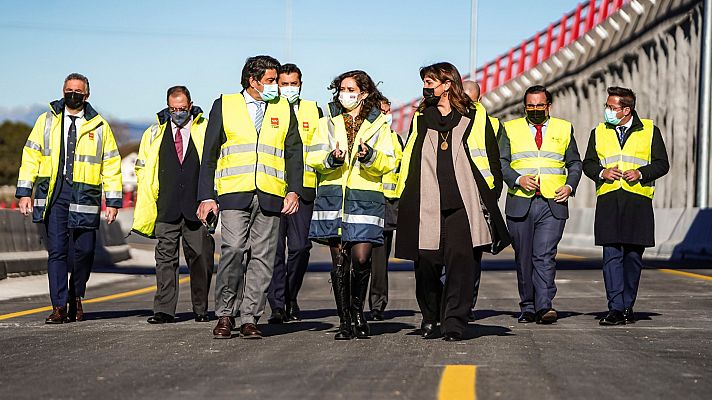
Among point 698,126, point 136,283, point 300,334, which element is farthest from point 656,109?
point 300,334

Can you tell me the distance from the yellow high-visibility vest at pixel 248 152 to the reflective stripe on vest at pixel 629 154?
10.00 feet

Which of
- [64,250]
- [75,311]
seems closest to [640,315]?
[75,311]

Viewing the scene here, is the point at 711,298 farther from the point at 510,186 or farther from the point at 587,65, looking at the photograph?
the point at 587,65

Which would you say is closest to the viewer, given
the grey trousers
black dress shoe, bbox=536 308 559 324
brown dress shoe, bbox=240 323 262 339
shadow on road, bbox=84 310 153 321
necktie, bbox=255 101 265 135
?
brown dress shoe, bbox=240 323 262 339

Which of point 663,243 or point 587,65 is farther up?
point 587,65

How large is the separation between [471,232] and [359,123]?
106 centimetres

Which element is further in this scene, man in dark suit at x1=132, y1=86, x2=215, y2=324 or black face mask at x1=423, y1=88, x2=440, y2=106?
man in dark suit at x1=132, y1=86, x2=215, y2=324

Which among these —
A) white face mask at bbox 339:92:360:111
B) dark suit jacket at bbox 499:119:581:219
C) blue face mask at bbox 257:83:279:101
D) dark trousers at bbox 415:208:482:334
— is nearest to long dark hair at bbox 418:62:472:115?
white face mask at bbox 339:92:360:111

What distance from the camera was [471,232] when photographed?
10.1 metres

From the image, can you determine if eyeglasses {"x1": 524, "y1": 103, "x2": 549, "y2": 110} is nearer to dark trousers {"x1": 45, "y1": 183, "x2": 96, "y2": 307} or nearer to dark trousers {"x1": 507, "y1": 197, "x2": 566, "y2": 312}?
dark trousers {"x1": 507, "y1": 197, "x2": 566, "y2": 312}

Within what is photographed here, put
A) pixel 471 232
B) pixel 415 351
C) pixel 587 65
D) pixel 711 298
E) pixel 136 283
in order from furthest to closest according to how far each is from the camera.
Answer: pixel 587 65
pixel 136 283
pixel 711 298
pixel 471 232
pixel 415 351

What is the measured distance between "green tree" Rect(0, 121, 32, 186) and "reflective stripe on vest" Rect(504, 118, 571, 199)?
390 ft

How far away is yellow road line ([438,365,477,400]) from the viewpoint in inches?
279

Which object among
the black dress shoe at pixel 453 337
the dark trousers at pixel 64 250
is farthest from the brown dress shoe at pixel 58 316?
the black dress shoe at pixel 453 337
